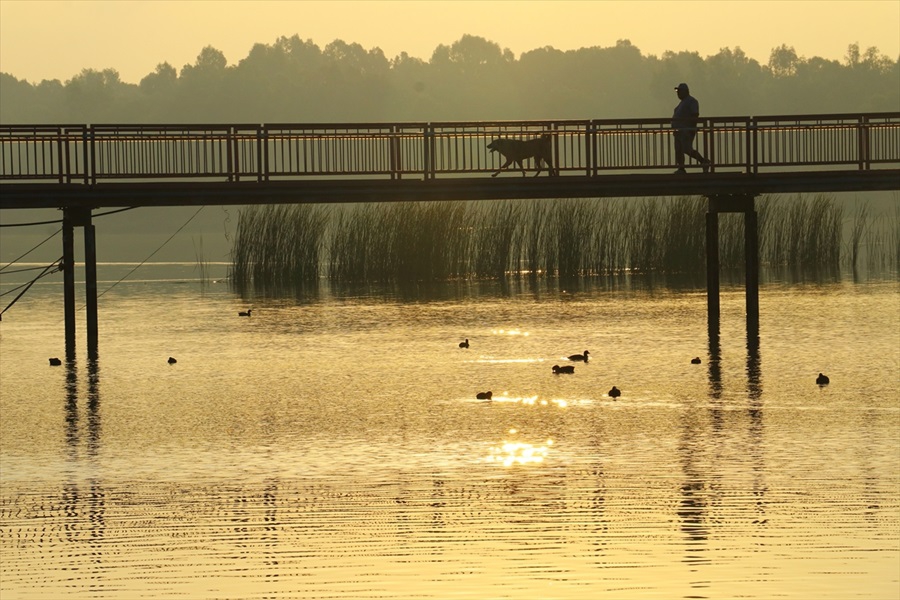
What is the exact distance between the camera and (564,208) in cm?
5434

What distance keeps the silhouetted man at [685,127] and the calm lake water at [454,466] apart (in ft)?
11.8

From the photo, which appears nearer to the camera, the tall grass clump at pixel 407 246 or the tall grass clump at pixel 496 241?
the tall grass clump at pixel 407 246

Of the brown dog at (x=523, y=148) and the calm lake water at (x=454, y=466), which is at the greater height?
the brown dog at (x=523, y=148)

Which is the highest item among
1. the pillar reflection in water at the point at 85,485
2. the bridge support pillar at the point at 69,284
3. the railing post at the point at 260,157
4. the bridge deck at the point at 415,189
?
the railing post at the point at 260,157

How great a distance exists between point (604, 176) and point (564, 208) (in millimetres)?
18381

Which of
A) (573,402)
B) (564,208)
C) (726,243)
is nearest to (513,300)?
(564,208)

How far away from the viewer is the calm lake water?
13.2 m

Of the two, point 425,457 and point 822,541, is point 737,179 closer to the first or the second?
point 425,457

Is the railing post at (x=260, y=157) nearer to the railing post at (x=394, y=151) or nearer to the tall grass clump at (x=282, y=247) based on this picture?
the railing post at (x=394, y=151)

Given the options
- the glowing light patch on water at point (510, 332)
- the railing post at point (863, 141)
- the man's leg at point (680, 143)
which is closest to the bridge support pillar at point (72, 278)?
the glowing light patch on water at point (510, 332)

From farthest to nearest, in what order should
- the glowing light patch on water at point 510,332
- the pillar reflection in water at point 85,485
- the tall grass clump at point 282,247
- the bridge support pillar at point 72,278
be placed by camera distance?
the tall grass clump at point 282,247
the glowing light patch on water at point 510,332
the bridge support pillar at point 72,278
the pillar reflection in water at point 85,485

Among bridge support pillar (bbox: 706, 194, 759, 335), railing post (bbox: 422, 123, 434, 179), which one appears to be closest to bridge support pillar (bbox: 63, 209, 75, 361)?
railing post (bbox: 422, 123, 434, 179)

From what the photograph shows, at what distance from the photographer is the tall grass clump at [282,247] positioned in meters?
52.9

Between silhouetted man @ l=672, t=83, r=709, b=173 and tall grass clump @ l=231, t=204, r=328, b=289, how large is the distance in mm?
18667
